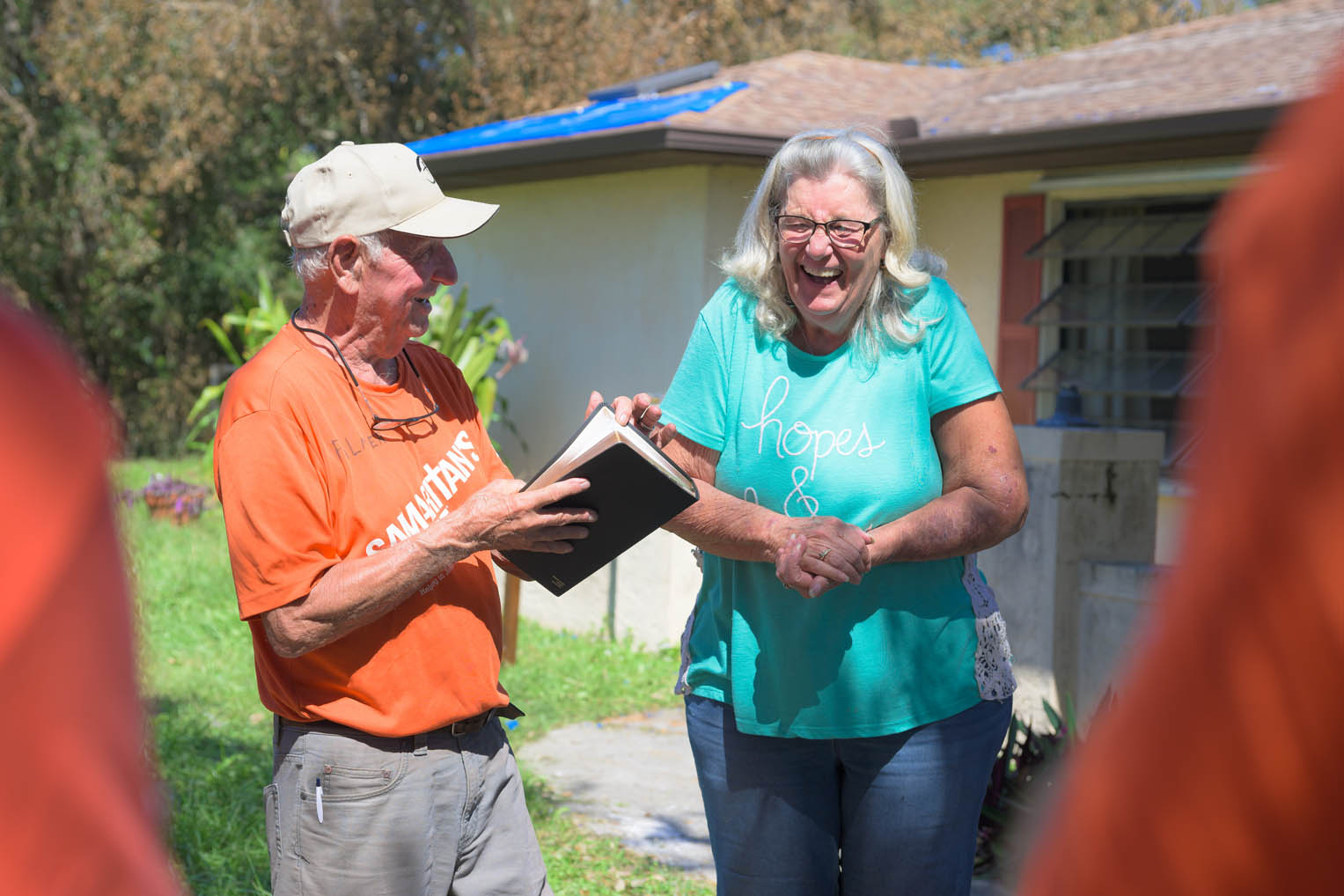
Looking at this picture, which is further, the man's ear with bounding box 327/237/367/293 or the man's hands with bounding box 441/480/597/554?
the man's ear with bounding box 327/237/367/293

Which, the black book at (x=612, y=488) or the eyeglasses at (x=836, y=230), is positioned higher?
the eyeglasses at (x=836, y=230)

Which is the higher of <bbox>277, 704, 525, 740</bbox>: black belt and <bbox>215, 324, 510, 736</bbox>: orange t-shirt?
<bbox>215, 324, 510, 736</bbox>: orange t-shirt

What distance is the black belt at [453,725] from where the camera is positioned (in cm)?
256

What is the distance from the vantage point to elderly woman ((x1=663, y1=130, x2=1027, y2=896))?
2.72 meters

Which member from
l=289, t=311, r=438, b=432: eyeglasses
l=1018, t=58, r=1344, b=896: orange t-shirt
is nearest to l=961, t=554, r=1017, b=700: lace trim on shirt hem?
l=289, t=311, r=438, b=432: eyeglasses

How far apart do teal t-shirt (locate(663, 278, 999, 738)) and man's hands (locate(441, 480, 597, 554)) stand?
0.42m

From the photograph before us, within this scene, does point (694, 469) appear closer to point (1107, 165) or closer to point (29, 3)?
point (1107, 165)

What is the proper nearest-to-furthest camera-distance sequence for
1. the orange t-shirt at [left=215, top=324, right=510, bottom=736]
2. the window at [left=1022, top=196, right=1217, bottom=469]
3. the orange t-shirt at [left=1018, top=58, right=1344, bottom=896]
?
the orange t-shirt at [left=1018, top=58, right=1344, bottom=896] < the orange t-shirt at [left=215, top=324, right=510, bottom=736] < the window at [left=1022, top=196, right=1217, bottom=469]

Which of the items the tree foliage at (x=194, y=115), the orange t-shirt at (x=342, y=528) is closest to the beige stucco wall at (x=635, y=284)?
the orange t-shirt at (x=342, y=528)

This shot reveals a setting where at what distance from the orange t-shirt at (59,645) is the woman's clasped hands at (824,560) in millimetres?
1997

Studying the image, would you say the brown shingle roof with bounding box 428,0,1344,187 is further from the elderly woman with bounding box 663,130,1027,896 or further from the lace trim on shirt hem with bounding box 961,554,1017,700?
the lace trim on shirt hem with bounding box 961,554,1017,700

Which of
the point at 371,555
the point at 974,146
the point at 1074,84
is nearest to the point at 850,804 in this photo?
the point at 371,555

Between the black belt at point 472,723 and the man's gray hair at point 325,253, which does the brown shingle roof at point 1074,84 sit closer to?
the man's gray hair at point 325,253

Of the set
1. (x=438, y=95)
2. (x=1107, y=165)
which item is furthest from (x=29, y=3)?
(x=1107, y=165)
